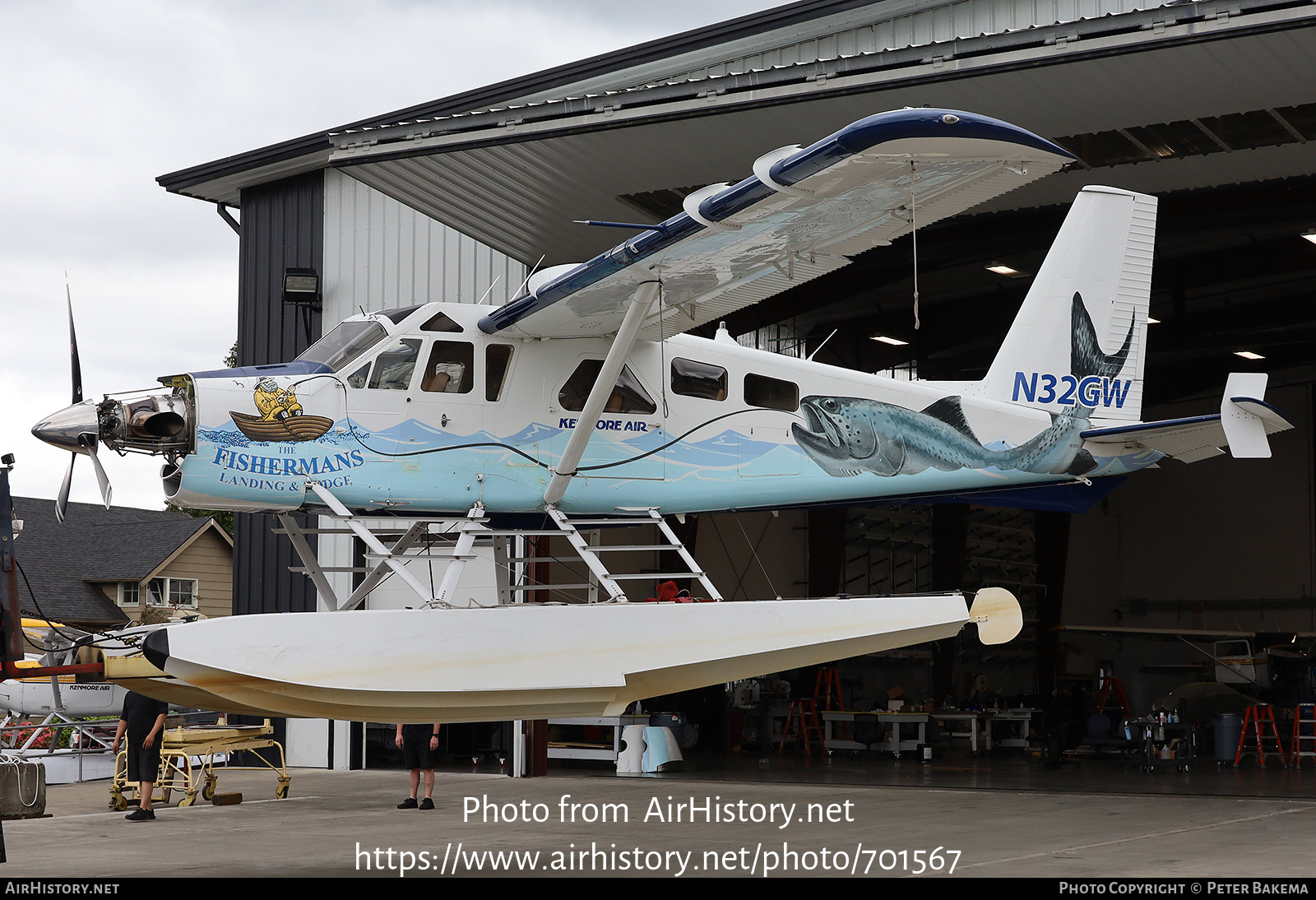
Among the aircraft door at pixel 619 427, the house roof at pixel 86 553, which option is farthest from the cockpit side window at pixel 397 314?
the house roof at pixel 86 553

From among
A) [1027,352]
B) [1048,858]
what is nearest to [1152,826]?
[1048,858]

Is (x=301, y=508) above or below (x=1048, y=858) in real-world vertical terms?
above

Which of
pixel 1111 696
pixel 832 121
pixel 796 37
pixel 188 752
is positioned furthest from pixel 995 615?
pixel 1111 696

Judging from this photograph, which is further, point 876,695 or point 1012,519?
point 1012,519

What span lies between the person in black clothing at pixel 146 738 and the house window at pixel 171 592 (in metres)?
21.9

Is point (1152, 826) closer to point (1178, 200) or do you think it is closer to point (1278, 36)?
point (1278, 36)

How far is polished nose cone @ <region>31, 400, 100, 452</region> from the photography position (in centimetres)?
778

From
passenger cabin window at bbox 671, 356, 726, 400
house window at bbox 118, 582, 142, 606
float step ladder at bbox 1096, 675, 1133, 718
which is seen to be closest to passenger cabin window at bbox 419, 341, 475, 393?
passenger cabin window at bbox 671, 356, 726, 400

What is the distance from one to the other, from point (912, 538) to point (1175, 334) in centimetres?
723

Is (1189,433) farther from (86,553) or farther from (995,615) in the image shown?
(86,553)

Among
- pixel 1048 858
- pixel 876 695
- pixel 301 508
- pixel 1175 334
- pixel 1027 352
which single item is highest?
pixel 1175 334

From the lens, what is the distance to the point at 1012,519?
96.3 feet

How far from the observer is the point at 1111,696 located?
22.6 m

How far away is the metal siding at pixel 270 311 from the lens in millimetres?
17516
